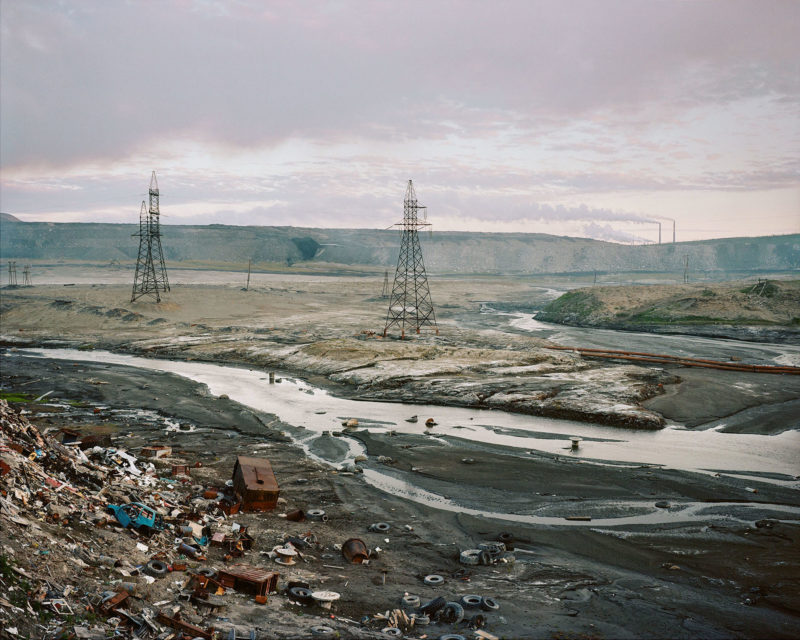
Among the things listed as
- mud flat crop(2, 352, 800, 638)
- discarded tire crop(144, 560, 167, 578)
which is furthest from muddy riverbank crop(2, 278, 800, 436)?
discarded tire crop(144, 560, 167, 578)

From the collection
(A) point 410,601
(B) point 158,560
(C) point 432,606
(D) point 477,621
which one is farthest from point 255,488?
(D) point 477,621

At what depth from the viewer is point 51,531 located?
11094mm

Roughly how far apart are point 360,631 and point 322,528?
212 inches

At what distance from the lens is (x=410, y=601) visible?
11.5 m

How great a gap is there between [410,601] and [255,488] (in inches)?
253

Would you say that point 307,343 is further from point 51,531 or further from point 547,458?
point 51,531

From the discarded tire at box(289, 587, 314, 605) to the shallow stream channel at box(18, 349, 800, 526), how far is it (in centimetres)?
718

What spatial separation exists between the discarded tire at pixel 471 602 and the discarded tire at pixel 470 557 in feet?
7.35

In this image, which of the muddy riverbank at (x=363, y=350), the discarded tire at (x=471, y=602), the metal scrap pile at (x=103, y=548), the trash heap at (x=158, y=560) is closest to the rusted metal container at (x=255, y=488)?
the trash heap at (x=158, y=560)

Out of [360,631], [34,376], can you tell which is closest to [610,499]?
[360,631]

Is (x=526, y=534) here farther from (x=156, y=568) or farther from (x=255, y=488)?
(x=156, y=568)

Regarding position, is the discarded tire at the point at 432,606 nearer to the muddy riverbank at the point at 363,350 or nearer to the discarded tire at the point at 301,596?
the discarded tire at the point at 301,596

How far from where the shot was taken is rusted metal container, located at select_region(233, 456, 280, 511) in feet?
53.5

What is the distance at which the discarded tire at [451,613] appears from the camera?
1084 cm
